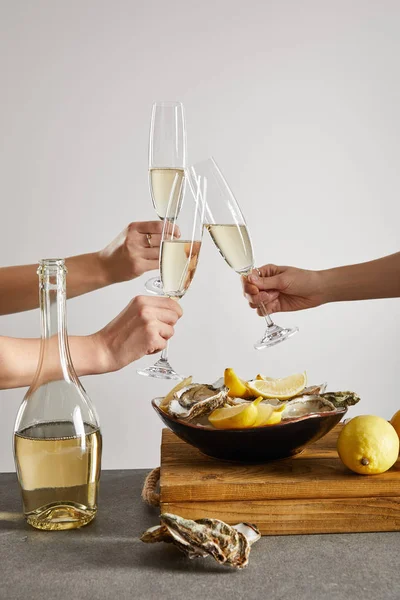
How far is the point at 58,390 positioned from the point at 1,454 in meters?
3.09

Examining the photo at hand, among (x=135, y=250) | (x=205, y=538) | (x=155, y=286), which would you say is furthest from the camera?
(x=135, y=250)

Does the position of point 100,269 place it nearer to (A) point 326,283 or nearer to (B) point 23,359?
(A) point 326,283

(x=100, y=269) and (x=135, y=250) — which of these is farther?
(x=100, y=269)

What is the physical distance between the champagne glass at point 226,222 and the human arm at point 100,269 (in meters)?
0.41

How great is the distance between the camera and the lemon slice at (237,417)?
1.16m

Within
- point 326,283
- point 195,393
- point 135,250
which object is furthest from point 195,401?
point 326,283

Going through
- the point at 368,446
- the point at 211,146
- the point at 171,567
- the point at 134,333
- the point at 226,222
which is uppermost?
the point at 211,146

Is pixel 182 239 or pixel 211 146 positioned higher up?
pixel 211 146

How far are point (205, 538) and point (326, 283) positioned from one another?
1171 mm

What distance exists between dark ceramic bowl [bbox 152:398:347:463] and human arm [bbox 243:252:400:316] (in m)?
0.86

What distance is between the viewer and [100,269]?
2156 millimetres

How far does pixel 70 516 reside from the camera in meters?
1.16

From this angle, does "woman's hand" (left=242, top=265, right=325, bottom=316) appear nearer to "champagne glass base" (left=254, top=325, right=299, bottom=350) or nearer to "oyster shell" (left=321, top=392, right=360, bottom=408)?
"champagne glass base" (left=254, top=325, right=299, bottom=350)

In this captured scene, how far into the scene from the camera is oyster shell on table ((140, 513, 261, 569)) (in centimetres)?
103
